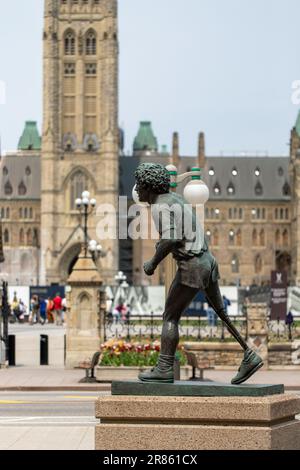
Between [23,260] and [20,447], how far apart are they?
383ft

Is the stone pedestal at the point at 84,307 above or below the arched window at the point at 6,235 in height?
below

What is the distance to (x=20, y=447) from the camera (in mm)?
13086

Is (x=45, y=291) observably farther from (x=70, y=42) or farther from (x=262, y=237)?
(x=262, y=237)

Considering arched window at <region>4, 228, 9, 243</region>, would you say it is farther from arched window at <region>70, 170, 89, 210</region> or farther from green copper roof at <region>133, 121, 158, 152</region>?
green copper roof at <region>133, 121, 158, 152</region>

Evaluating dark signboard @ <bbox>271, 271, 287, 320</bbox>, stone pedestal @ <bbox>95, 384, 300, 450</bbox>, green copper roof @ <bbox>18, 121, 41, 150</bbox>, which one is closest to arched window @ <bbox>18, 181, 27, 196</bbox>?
green copper roof @ <bbox>18, 121, 41, 150</bbox>

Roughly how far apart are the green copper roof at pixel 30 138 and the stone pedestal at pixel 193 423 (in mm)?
164029

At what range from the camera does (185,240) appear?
11.4 m

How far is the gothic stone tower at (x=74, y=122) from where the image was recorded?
122812 mm

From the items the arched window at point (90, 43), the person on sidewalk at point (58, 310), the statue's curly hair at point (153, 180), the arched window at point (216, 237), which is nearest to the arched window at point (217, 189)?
the arched window at point (216, 237)

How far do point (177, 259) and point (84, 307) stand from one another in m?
19.5

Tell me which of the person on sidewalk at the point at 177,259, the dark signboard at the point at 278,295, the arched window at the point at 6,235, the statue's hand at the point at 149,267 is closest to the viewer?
the person on sidewalk at the point at 177,259

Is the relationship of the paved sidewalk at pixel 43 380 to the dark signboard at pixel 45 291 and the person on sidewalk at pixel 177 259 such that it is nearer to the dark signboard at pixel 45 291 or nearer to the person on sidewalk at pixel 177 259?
the person on sidewalk at pixel 177 259

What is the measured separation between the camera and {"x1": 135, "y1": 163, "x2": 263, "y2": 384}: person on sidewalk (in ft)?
37.1

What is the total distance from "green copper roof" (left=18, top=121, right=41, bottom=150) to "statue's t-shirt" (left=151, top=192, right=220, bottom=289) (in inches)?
6433
